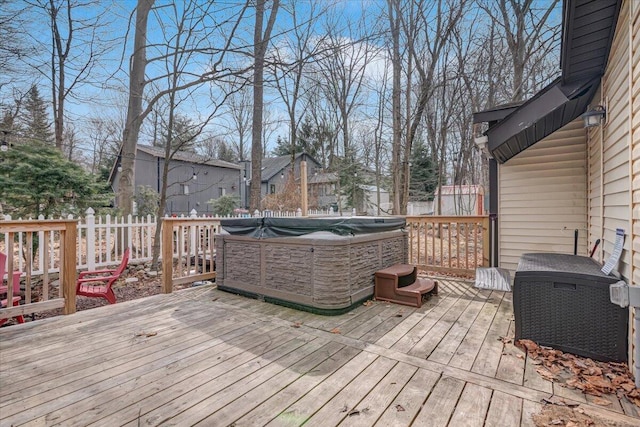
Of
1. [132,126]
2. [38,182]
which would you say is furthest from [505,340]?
[38,182]

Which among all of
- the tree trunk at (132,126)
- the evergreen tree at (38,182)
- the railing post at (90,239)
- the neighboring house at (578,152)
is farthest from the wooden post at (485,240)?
the evergreen tree at (38,182)

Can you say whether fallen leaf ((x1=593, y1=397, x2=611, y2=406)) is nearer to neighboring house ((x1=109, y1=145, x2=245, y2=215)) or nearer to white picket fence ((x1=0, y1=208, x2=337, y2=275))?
white picket fence ((x1=0, y1=208, x2=337, y2=275))

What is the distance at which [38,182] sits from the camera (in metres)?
6.51

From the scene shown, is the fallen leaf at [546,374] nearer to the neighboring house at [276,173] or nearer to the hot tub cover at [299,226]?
the hot tub cover at [299,226]

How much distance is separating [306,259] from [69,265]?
8.38 feet

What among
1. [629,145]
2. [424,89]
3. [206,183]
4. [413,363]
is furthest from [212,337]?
[206,183]

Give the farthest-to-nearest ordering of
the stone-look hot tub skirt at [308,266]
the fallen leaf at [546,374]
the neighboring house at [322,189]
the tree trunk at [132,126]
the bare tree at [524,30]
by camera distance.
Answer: the neighboring house at [322,189]
the bare tree at [524,30]
the tree trunk at [132,126]
the stone-look hot tub skirt at [308,266]
the fallen leaf at [546,374]

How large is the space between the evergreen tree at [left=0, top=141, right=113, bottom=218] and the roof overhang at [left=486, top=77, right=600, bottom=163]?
8318 mm

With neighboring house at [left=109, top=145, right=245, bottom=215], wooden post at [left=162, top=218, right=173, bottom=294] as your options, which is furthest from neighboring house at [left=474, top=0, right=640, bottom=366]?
neighboring house at [left=109, top=145, right=245, bottom=215]

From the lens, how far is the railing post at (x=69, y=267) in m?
3.31

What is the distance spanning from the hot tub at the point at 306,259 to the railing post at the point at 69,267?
1.64 metres

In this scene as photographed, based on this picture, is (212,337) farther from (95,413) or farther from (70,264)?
(70,264)

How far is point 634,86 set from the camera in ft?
6.88

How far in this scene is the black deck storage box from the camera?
2297 mm
